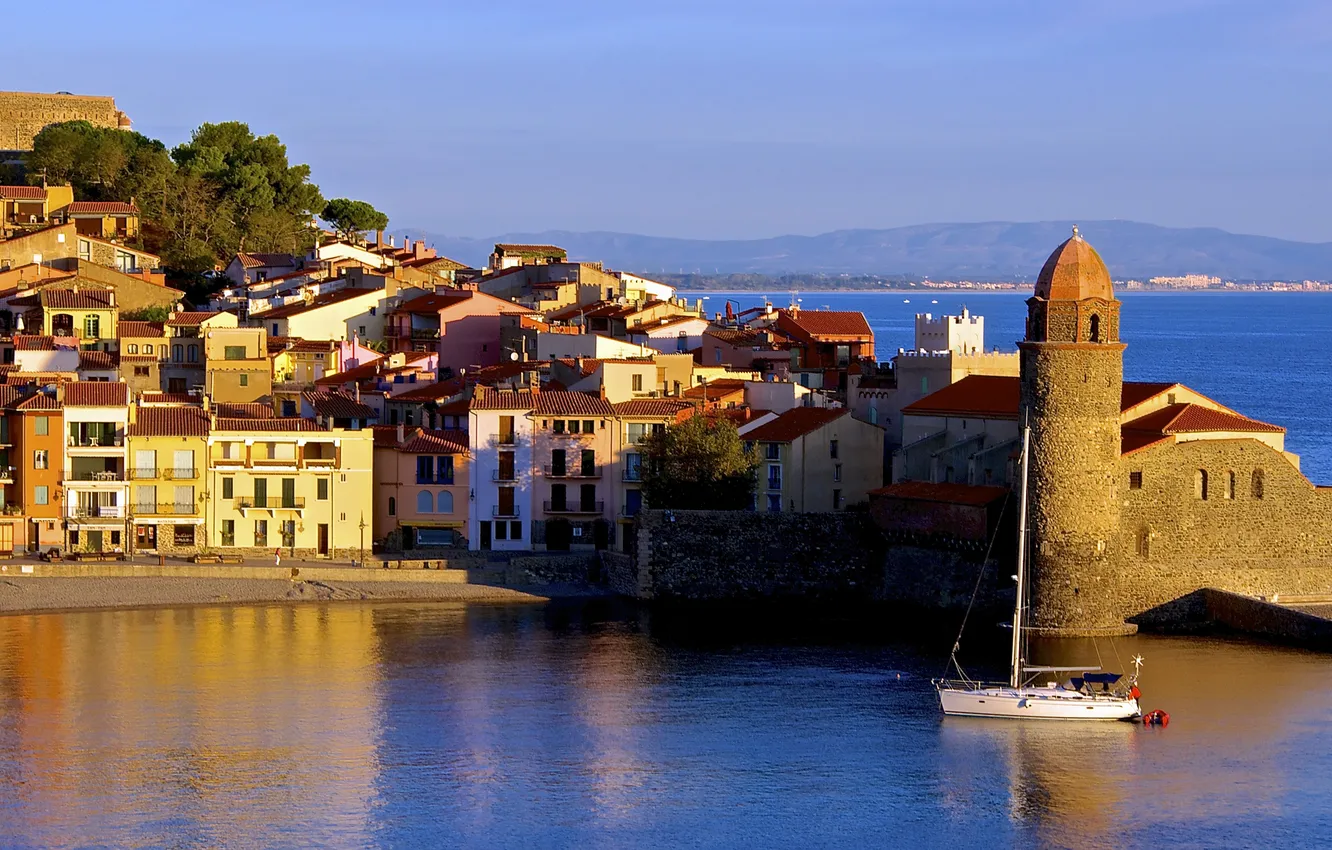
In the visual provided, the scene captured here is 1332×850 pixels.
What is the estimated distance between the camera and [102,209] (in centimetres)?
8481

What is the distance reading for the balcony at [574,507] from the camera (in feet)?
184

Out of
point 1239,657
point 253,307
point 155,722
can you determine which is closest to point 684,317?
point 253,307

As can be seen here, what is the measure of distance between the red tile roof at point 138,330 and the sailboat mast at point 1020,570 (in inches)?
1124

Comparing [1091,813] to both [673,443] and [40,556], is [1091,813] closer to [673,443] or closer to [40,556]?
[673,443]

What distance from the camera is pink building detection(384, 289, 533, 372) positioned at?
72.8 m

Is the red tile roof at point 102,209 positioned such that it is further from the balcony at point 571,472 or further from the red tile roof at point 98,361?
the balcony at point 571,472

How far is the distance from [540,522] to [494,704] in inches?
558

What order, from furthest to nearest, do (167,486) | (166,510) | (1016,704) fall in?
1. (167,486)
2. (166,510)
3. (1016,704)

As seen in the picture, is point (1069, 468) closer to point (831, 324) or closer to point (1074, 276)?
point (1074, 276)

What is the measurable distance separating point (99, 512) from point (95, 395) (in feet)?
9.06

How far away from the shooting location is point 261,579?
52781 mm

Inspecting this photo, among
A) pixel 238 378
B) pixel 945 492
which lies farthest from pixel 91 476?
pixel 945 492

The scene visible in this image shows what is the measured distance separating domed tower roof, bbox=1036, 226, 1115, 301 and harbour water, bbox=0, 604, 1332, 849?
7.02 metres

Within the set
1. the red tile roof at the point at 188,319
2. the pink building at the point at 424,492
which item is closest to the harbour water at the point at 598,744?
the pink building at the point at 424,492
